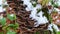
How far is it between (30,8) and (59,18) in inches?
14.0

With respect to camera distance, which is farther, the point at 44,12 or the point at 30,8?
the point at 30,8

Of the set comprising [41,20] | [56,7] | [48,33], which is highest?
[56,7]

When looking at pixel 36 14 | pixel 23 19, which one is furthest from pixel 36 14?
pixel 23 19

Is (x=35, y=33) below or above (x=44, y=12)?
below

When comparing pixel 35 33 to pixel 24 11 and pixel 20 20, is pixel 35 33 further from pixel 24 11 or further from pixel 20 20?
pixel 24 11

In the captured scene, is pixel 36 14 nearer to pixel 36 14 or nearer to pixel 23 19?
pixel 36 14

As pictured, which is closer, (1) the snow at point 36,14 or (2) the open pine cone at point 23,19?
(2) the open pine cone at point 23,19

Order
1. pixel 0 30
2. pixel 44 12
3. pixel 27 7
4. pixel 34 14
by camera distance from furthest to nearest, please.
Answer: pixel 27 7
pixel 34 14
pixel 44 12
pixel 0 30

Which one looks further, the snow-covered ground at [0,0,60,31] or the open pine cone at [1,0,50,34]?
the snow-covered ground at [0,0,60,31]

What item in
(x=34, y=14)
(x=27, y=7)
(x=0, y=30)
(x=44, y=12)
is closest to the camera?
(x=0, y=30)

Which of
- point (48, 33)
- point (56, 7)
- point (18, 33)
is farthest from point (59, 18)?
point (18, 33)

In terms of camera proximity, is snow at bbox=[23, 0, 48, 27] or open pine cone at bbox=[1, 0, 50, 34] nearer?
open pine cone at bbox=[1, 0, 50, 34]

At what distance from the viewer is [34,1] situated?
6.79 feet

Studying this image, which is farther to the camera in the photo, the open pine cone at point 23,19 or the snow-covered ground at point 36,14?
the snow-covered ground at point 36,14
